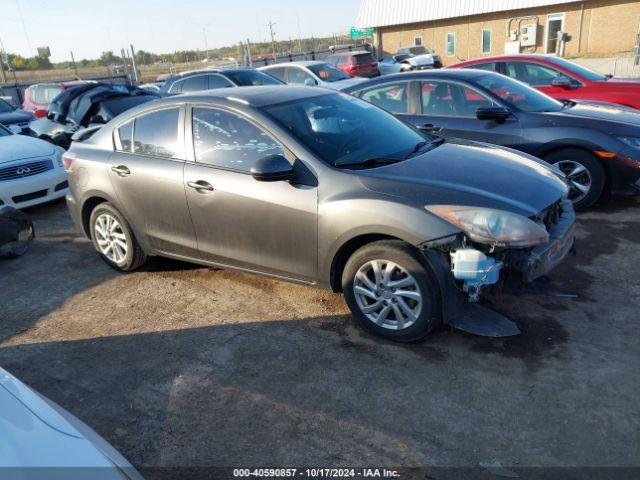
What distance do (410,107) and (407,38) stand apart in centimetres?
3138

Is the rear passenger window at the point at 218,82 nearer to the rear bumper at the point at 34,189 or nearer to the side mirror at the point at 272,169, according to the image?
the rear bumper at the point at 34,189

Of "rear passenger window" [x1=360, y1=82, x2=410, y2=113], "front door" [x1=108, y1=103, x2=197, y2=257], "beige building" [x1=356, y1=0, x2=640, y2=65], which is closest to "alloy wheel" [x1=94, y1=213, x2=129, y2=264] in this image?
"front door" [x1=108, y1=103, x2=197, y2=257]

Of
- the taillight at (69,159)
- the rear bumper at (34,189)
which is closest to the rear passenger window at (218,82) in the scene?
the rear bumper at (34,189)

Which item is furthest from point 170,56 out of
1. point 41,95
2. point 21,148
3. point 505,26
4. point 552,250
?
point 552,250

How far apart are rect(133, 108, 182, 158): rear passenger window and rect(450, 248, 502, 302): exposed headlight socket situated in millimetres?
2439

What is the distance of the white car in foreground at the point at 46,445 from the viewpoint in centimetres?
170

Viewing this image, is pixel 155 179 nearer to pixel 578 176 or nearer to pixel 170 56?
pixel 578 176

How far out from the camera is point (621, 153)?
5570 mm

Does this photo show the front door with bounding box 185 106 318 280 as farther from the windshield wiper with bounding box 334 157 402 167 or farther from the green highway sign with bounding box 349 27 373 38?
the green highway sign with bounding box 349 27 373 38

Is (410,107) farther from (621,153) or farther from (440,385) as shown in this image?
(440,385)

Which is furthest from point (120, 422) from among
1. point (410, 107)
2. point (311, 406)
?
point (410, 107)

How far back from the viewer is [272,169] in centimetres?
360

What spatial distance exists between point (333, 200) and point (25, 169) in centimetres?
548

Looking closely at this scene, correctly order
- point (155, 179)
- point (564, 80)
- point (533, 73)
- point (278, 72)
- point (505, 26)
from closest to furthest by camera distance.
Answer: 1. point (155, 179)
2. point (564, 80)
3. point (533, 73)
4. point (278, 72)
5. point (505, 26)
